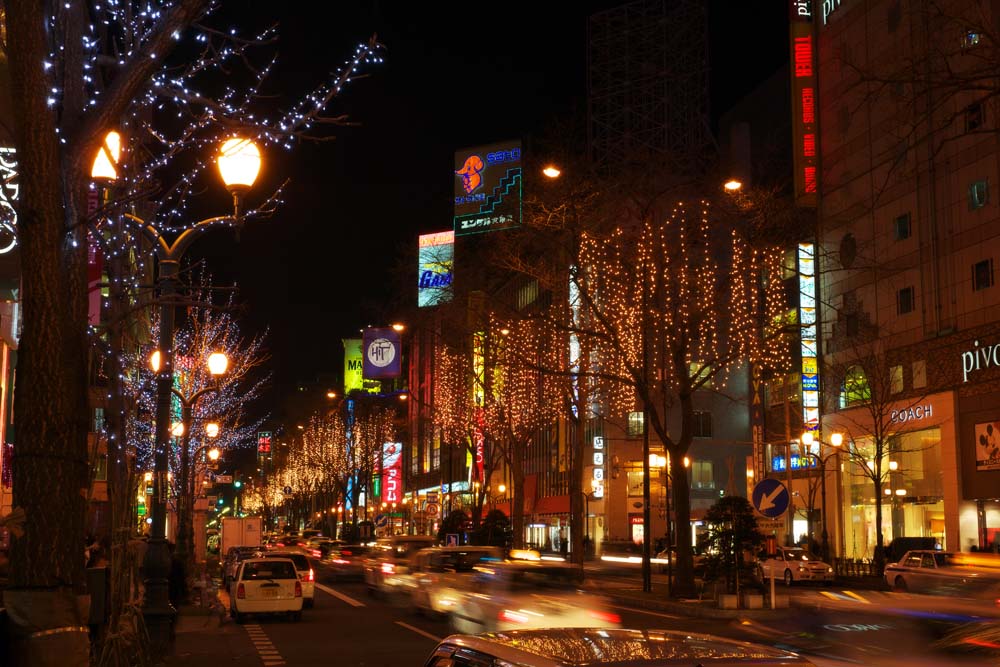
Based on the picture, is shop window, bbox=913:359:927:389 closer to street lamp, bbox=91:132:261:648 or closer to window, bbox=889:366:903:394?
window, bbox=889:366:903:394

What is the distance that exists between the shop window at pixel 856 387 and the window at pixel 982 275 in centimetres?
622

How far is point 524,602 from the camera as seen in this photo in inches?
668

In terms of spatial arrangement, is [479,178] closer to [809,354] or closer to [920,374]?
[809,354]

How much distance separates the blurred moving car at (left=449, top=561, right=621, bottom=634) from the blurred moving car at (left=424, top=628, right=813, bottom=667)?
8.30 metres

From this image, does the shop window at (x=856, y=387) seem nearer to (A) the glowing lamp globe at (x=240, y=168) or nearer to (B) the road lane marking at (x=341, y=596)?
(B) the road lane marking at (x=341, y=596)

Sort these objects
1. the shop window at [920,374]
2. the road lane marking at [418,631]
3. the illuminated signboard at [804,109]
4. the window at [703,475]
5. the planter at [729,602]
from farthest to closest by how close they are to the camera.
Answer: the window at [703,475] < the illuminated signboard at [804,109] < the shop window at [920,374] < the planter at [729,602] < the road lane marking at [418,631]

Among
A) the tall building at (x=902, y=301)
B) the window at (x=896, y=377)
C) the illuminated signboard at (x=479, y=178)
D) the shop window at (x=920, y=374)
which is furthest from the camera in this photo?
the illuminated signboard at (x=479, y=178)

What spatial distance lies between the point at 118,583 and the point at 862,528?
43019mm

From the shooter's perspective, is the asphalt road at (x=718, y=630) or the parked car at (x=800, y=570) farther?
the parked car at (x=800, y=570)

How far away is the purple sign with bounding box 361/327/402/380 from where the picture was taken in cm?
9219

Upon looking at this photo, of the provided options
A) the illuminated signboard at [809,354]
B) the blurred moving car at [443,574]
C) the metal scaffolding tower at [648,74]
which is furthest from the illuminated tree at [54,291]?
the metal scaffolding tower at [648,74]

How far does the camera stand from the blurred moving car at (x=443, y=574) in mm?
21516

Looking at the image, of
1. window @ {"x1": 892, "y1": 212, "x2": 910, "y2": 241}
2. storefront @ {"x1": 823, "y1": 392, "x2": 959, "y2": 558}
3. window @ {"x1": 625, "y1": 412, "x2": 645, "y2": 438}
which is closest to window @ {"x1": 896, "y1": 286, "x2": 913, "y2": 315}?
window @ {"x1": 892, "y1": 212, "x2": 910, "y2": 241}

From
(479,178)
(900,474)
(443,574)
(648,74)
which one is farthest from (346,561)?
(479,178)
